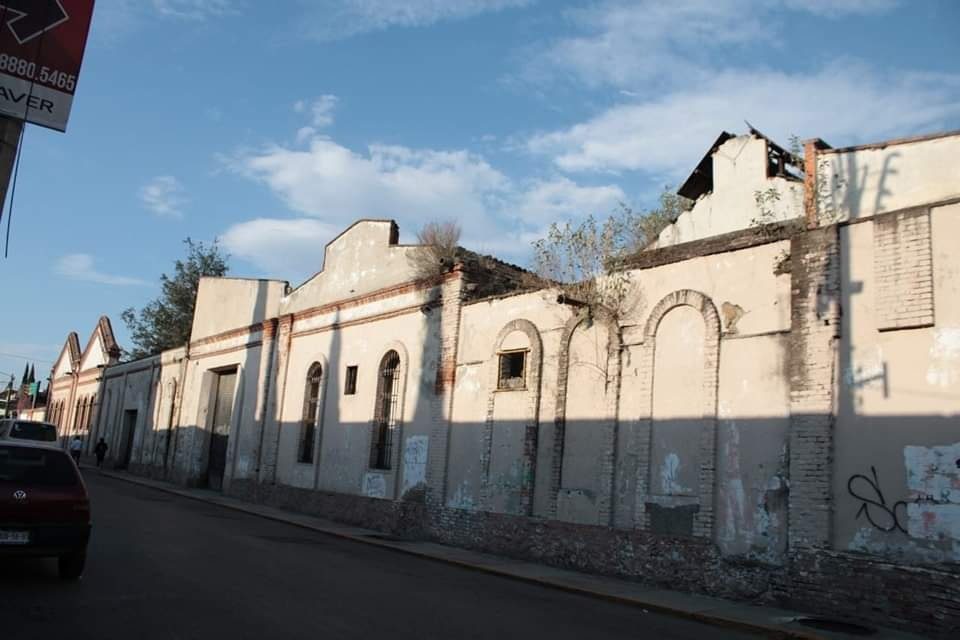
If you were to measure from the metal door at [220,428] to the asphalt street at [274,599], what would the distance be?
16.0 metres

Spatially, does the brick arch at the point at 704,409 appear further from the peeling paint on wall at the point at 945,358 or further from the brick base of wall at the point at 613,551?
the peeling paint on wall at the point at 945,358

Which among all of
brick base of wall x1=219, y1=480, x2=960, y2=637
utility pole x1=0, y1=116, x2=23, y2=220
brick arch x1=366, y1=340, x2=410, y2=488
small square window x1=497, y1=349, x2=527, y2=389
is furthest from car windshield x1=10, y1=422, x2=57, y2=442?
utility pole x1=0, y1=116, x2=23, y2=220

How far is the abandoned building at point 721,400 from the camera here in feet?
32.6

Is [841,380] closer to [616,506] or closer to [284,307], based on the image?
[616,506]

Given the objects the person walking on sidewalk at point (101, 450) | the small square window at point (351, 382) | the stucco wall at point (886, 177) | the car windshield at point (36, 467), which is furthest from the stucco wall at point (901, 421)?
the person walking on sidewalk at point (101, 450)

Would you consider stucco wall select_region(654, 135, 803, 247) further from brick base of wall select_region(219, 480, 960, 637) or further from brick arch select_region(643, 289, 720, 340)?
brick base of wall select_region(219, 480, 960, 637)

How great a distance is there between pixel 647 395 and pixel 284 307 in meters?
16.9

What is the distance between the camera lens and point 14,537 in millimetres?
8398

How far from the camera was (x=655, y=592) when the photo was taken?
11680 mm

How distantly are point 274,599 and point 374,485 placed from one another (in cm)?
1114

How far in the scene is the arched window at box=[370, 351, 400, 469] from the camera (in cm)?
2000

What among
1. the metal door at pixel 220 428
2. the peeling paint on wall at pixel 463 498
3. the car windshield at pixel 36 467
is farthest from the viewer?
the metal door at pixel 220 428

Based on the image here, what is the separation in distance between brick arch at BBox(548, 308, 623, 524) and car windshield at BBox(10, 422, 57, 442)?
58.3 ft

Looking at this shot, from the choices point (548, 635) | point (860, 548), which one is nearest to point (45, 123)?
point (548, 635)
